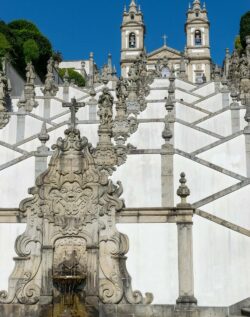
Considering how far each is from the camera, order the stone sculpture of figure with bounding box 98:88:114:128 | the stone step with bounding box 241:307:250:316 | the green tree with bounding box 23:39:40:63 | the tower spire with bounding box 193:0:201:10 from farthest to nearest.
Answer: the tower spire with bounding box 193:0:201:10 < the green tree with bounding box 23:39:40:63 < the stone sculpture of figure with bounding box 98:88:114:128 < the stone step with bounding box 241:307:250:316

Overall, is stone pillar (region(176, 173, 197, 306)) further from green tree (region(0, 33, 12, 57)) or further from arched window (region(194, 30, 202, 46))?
arched window (region(194, 30, 202, 46))

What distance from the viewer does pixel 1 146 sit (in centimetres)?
2045

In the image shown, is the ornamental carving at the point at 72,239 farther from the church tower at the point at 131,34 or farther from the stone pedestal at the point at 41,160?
the church tower at the point at 131,34

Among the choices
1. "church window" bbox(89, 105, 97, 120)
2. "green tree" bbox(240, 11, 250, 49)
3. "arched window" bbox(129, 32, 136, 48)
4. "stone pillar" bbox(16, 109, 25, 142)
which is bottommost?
"stone pillar" bbox(16, 109, 25, 142)

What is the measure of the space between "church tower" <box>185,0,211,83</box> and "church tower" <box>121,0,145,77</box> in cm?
700

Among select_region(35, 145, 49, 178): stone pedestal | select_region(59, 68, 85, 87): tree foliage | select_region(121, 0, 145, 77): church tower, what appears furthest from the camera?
select_region(121, 0, 145, 77): church tower

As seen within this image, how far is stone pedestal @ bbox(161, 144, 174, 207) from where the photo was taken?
16.3 meters

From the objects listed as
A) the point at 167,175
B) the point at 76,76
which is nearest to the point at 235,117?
the point at 167,175

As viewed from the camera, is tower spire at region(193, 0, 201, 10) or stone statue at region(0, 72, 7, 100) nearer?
stone statue at region(0, 72, 7, 100)

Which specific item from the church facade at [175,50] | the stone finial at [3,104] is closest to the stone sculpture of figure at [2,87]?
the stone finial at [3,104]

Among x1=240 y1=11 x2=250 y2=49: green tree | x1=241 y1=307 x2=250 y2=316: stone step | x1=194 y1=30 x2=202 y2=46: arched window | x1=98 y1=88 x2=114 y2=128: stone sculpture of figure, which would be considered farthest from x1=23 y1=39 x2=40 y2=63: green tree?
x1=241 y1=307 x2=250 y2=316: stone step

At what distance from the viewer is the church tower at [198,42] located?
76125 millimetres

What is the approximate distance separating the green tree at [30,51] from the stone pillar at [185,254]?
37.4 metres

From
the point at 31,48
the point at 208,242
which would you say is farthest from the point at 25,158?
the point at 31,48
